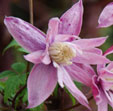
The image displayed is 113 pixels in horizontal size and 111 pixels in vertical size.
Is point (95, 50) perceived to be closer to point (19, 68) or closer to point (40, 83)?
point (40, 83)

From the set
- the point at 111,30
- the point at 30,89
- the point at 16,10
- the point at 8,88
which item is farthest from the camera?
the point at 16,10

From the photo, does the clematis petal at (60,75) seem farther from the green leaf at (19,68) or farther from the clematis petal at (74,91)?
the green leaf at (19,68)

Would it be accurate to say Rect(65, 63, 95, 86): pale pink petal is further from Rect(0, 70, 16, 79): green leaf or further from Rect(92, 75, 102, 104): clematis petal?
Rect(0, 70, 16, 79): green leaf

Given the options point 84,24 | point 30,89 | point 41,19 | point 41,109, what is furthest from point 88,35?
point 30,89

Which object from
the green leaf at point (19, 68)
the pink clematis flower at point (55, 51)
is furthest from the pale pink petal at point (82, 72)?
the green leaf at point (19, 68)

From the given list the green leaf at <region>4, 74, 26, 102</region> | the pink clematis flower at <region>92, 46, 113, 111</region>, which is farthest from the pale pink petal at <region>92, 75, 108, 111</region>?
the green leaf at <region>4, 74, 26, 102</region>

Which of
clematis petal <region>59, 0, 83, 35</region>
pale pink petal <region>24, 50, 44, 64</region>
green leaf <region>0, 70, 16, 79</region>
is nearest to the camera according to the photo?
pale pink petal <region>24, 50, 44, 64</region>

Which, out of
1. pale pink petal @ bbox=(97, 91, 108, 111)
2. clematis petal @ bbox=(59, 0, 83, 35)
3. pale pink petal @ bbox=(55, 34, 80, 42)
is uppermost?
clematis petal @ bbox=(59, 0, 83, 35)

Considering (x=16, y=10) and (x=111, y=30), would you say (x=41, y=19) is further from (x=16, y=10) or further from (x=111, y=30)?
(x=111, y=30)
